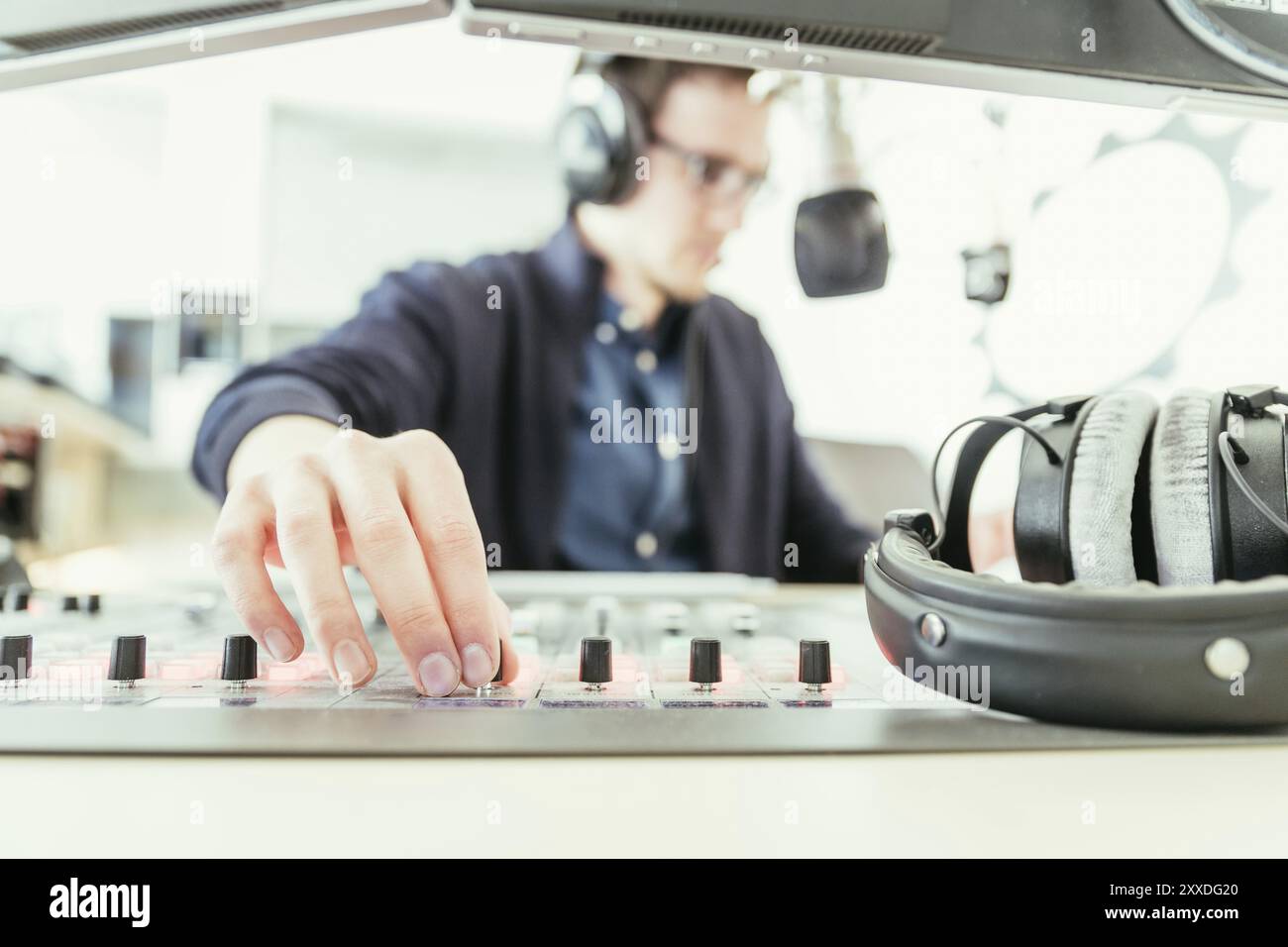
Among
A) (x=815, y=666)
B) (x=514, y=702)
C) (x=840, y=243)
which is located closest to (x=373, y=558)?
(x=514, y=702)

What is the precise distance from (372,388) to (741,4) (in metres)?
0.87

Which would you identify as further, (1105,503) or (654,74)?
(654,74)

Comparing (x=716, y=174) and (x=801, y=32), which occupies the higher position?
(x=716, y=174)

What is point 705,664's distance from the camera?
0.40m

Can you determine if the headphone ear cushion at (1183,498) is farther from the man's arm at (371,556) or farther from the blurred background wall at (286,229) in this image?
the blurred background wall at (286,229)

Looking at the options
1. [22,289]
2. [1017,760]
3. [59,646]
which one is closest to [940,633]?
[1017,760]

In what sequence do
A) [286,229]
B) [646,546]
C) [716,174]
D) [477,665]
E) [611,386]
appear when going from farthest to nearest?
[286,229] < [611,386] < [646,546] < [716,174] < [477,665]

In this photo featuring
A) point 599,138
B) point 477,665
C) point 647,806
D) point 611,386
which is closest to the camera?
point 647,806

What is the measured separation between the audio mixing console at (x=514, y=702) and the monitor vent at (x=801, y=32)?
1.13 feet

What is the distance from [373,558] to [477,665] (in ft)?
0.26

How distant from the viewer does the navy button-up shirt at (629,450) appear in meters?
1.56

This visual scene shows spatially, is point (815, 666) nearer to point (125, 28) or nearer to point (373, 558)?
point (373, 558)

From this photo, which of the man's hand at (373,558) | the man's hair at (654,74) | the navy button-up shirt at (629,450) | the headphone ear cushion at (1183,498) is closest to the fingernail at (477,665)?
the man's hand at (373,558)
